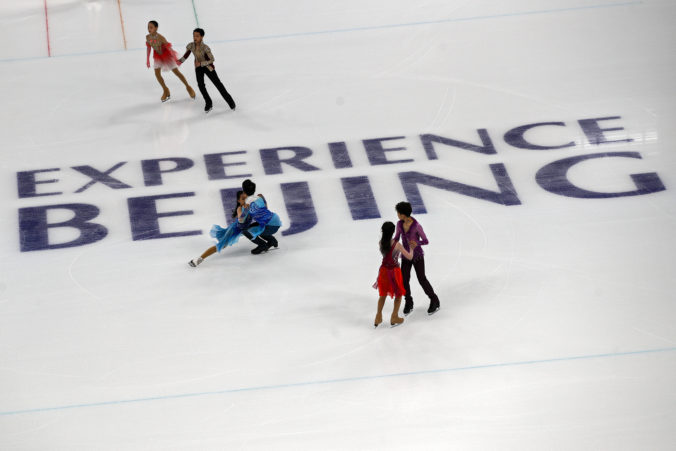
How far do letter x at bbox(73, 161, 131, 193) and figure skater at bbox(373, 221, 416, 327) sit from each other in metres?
4.89

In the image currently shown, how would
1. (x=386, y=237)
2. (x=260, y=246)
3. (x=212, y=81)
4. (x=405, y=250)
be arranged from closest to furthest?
(x=386, y=237) < (x=405, y=250) < (x=260, y=246) < (x=212, y=81)

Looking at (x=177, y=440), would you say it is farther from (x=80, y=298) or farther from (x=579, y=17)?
(x=579, y=17)

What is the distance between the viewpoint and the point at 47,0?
842 inches

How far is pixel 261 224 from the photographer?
14.6 m

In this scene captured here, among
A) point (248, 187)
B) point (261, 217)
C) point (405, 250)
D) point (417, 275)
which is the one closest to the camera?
point (405, 250)

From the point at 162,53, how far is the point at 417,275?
6499mm

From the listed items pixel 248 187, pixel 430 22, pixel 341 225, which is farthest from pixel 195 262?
pixel 430 22

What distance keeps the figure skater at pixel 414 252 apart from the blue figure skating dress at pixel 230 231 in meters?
2.22

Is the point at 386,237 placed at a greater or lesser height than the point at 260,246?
lesser

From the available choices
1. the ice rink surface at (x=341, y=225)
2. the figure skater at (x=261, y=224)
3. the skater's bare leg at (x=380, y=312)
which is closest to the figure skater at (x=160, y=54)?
the ice rink surface at (x=341, y=225)

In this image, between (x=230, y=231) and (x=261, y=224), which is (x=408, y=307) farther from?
(x=230, y=231)

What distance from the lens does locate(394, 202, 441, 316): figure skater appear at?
12820 millimetres

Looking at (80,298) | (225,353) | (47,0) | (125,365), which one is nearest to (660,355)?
(225,353)

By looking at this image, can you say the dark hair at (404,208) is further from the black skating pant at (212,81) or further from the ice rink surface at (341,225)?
the black skating pant at (212,81)
